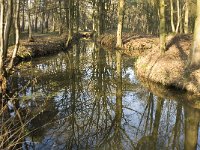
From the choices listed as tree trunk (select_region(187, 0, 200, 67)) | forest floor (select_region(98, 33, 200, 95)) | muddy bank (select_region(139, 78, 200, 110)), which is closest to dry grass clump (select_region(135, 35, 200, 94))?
forest floor (select_region(98, 33, 200, 95))

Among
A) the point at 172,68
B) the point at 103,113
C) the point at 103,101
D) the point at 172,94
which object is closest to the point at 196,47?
the point at 172,68

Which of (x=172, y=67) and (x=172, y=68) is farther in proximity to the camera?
(x=172, y=67)

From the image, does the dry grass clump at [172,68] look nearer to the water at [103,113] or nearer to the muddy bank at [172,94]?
the muddy bank at [172,94]

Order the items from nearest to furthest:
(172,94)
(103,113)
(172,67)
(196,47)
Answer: (103,113)
(172,94)
(196,47)
(172,67)

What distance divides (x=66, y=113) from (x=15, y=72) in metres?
8.45

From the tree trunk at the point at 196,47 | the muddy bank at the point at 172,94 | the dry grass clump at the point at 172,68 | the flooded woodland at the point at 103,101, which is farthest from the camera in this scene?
the tree trunk at the point at 196,47

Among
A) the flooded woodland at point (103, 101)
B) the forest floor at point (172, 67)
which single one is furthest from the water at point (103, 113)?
the forest floor at point (172, 67)

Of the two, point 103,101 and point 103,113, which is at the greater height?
point 103,101

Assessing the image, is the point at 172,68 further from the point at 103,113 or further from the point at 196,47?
the point at 103,113

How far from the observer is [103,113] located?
11.0 metres

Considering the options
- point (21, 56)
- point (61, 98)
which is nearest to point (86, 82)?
point (61, 98)

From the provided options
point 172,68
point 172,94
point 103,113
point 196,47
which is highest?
point 196,47

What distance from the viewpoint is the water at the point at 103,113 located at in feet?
27.6

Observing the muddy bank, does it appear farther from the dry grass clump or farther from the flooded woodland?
the dry grass clump
